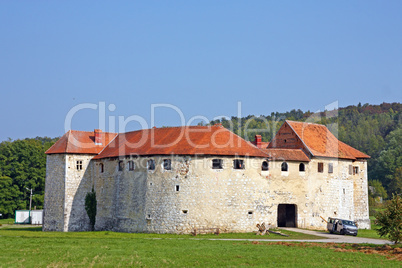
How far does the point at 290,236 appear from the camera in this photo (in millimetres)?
47625

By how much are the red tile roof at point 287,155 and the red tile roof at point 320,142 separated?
42.0 inches

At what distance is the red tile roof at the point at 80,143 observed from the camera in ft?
205

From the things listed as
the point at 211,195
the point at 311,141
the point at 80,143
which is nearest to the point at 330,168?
the point at 311,141

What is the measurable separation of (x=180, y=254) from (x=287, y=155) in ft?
79.7

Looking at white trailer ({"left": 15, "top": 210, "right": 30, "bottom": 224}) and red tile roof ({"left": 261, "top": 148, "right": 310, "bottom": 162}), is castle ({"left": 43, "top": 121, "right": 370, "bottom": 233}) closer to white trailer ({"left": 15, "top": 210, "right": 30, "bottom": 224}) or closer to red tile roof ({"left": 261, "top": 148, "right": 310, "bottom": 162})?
red tile roof ({"left": 261, "top": 148, "right": 310, "bottom": 162})

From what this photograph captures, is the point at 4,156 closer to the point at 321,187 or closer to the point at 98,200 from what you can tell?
the point at 98,200

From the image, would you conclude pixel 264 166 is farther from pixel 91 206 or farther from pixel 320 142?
pixel 91 206

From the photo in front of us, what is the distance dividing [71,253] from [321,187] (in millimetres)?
30164

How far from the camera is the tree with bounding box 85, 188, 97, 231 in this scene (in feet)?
200

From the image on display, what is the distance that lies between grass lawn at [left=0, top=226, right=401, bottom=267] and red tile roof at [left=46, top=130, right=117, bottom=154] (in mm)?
21150

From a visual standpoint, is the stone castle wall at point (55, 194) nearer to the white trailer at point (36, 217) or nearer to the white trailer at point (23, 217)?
the white trailer at point (36, 217)

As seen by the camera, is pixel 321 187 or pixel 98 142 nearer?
pixel 321 187

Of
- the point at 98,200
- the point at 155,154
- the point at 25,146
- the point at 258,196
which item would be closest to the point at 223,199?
the point at 258,196

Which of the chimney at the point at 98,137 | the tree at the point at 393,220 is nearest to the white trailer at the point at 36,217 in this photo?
the chimney at the point at 98,137
